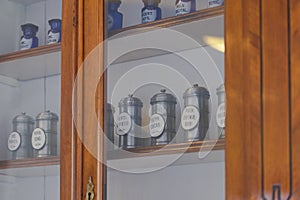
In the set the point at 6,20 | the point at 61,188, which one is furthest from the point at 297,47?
the point at 6,20

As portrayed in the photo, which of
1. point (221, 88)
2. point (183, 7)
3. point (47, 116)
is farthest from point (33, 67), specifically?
point (221, 88)

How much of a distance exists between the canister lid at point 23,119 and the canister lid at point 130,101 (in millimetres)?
325

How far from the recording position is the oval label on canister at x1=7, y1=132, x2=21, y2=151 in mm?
1798

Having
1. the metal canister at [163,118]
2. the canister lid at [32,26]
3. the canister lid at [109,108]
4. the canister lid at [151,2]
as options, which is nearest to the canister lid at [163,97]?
the metal canister at [163,118]

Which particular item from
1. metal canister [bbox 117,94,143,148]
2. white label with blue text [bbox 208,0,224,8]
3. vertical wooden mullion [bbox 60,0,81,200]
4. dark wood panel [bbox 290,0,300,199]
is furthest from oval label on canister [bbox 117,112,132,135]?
dark wood panel [bbox 290,0,300,199]

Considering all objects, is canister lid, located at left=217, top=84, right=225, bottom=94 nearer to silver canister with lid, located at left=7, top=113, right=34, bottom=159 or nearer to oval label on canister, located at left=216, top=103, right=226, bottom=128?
oval label on canister, located at left=216, top=103, right=226, bottom=128

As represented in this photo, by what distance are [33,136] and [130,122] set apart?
1.11 feet

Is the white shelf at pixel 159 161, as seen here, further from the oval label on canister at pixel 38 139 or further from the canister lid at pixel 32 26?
the canister lid at pixel 32 26

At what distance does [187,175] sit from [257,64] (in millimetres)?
297

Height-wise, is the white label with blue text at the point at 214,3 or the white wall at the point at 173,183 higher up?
the white label with blue text at the point at 214,3

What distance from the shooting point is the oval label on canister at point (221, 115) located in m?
1.39

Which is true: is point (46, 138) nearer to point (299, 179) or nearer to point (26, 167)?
point (26, 167)

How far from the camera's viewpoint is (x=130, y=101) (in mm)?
1585

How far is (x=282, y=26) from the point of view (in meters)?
1.32
